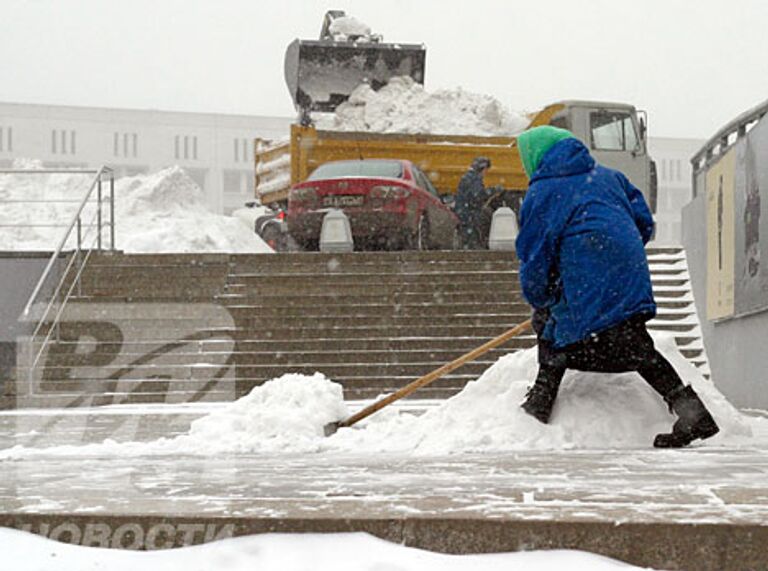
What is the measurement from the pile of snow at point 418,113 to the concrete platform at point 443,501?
47.1 feet

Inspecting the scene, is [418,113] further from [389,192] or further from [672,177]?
[672,177]

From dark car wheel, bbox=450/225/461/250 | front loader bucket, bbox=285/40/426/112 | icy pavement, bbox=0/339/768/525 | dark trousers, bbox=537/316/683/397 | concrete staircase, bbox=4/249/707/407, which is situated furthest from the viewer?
front loader bucket, bbox=285/40/426/112

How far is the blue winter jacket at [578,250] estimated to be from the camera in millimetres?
5805

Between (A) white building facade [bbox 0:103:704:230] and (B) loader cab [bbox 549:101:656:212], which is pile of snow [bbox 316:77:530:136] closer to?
(B) loader cab [bbox 549:101:656:212]

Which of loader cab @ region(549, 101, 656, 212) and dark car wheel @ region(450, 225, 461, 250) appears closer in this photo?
dark car wheel @ region(450, 225, 461, 250)

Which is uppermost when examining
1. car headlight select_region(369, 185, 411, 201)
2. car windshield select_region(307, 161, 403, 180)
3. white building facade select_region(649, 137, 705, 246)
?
car windshield select_region(307, 161, 403, 180)

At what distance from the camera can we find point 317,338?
11.4 meters

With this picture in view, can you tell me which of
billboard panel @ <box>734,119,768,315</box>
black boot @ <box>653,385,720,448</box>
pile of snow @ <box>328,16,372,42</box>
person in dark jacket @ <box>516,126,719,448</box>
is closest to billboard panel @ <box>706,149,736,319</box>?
billboard panel @ <box>734,119,768,315</box>

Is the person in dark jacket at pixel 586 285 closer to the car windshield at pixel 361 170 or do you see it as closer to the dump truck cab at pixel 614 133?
the car windshield at pixel 361 170

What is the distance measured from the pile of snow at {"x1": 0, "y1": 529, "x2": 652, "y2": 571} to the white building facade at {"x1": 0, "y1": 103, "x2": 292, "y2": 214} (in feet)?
163

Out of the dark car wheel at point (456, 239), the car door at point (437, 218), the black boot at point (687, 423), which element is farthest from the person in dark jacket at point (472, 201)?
the black boot at point (687, 423)

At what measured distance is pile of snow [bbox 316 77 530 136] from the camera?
19.4m

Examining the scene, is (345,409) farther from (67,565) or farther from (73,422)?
(67,565)

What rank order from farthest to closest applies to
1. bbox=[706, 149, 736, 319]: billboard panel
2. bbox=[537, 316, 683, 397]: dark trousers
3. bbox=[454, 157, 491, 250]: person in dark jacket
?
bbox=[454, 157, 491, 250]: person in dark jacket, bbox=[706, 149, 736, 319]: billboard panel, bbox=[537, 316, 683, 397]: dark trousers
